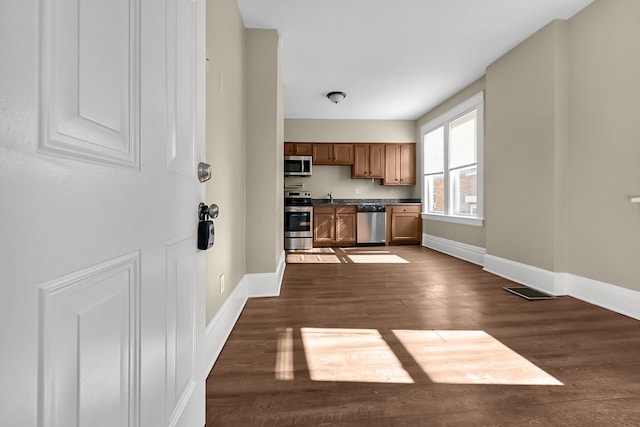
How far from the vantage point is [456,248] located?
16.0 ft

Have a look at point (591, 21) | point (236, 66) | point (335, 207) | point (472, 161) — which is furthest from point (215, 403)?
point (335, 207)

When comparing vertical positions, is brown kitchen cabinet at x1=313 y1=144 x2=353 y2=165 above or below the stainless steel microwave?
above

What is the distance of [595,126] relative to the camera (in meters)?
2.60

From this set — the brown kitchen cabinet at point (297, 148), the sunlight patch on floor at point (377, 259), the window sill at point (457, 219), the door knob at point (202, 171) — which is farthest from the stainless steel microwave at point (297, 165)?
the door knob at point (202, 171)

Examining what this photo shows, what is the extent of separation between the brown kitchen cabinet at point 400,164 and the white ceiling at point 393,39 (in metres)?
1.51

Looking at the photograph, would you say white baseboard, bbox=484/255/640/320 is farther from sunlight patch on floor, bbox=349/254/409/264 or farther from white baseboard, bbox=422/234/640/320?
sunlight patch on floor, bbox=349/254/409/264

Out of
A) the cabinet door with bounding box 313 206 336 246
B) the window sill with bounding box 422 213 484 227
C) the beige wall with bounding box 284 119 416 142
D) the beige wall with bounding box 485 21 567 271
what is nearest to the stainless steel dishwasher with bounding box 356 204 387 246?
the cabinet door with bounding box 313 206 336 246

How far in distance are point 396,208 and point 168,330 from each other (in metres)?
5.71

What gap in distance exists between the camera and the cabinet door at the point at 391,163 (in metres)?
6.38

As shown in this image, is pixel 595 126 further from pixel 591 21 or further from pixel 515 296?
pixel 515 296

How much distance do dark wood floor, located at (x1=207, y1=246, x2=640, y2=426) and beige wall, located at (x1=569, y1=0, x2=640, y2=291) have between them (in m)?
0.44

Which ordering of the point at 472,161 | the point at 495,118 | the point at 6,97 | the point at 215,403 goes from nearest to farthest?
the point at 6,97
the point at 215,403
the point at 495,118
the point at 472,161

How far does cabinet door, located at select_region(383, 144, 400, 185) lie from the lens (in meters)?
6.38

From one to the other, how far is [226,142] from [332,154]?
14.4ft
